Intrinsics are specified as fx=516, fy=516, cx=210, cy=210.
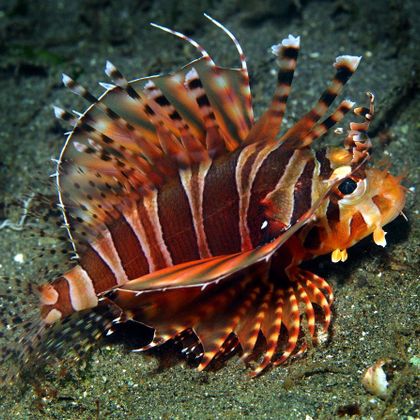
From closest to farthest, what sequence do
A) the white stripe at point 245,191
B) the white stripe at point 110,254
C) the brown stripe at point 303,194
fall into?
the brown stripe at point 303,194 → the white stripe at point 245,191 → the white stripe at point 110,254

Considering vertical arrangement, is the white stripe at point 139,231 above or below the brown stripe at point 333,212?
above

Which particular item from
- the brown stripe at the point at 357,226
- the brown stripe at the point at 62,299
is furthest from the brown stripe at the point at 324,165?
the brown stripe at the point at 62,299

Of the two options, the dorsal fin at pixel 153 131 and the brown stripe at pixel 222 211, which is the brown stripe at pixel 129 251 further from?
the brown stripe at pixel 222 211

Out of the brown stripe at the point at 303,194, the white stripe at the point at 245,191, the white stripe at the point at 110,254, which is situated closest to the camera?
the brown stripe at the point at 303,194

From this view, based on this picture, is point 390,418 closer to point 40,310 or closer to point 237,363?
point 237,363

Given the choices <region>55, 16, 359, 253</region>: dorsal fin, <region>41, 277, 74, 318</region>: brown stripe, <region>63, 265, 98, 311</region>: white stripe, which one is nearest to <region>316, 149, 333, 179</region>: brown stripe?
<region>55, 16, 359, 253</region>: dorsal fin

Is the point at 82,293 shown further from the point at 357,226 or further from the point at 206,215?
the point at 357,226

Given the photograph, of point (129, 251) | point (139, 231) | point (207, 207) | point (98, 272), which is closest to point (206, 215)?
point (207, 207)
